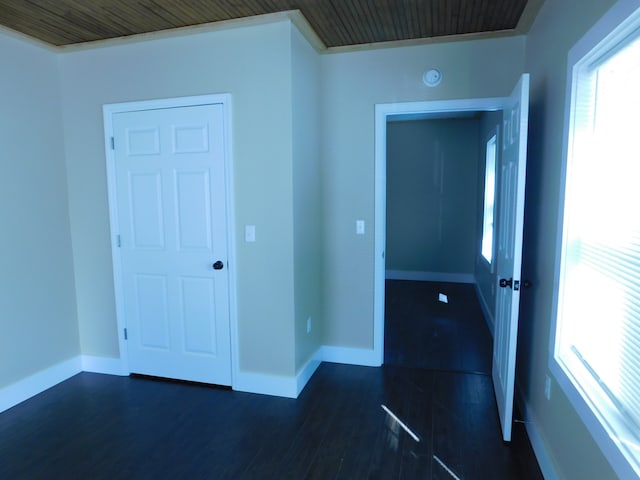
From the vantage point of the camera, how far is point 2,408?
2.71 meters

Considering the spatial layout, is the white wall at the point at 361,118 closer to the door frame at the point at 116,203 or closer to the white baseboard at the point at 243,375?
the white baseboard at the point at 243,375

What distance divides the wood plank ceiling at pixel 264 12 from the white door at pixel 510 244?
0.64 metres

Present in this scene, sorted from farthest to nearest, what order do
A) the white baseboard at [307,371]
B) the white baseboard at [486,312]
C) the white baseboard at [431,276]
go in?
the white baseboard at [431,276], the white baseboard at [486,312], the white baseboard at [307,371]

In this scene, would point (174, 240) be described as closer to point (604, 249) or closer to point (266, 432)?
point (266, 432)

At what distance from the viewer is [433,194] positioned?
21.3ft

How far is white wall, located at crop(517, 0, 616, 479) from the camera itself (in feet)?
5.44

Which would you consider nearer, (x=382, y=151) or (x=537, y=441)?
(x=537, y=441)

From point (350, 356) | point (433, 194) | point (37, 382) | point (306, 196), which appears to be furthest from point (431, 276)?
point (37, 382)

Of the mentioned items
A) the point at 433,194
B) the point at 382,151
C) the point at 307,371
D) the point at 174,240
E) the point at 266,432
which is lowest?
the point at 266,432

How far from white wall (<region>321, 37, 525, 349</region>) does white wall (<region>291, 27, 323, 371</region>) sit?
11 cm

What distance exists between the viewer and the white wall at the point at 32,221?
2.74 metres

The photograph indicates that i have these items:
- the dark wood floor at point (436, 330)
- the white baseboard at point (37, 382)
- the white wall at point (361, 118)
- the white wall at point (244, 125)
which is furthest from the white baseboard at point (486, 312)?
the white baseboard at point (37, 382)

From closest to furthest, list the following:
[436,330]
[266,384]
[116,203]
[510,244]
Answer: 1. [510,244]
2. [266,384]
3. [116,203]
4. [436,330]

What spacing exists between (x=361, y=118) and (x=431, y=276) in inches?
161
